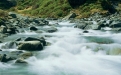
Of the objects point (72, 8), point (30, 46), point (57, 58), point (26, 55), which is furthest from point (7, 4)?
point (57, 58)

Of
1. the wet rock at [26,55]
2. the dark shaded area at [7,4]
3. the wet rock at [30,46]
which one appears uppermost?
the dark shaded area at [7,4]

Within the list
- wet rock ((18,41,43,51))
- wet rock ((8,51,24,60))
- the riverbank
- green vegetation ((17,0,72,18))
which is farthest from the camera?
green vegetation ((17,0,72,18))

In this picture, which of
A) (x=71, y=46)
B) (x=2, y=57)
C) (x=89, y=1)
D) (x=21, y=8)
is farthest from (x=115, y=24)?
(x=21, y=8)

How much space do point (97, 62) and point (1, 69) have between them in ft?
20.8

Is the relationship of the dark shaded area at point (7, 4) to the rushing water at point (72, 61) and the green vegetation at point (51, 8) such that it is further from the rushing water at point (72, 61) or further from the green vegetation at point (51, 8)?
the rushing water at point (72, 61)

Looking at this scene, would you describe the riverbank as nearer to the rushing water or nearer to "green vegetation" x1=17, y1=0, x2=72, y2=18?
the rushing water

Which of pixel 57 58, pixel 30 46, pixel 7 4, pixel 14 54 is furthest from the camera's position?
pixel 7 4

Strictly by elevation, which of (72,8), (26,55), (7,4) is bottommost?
(26,55)

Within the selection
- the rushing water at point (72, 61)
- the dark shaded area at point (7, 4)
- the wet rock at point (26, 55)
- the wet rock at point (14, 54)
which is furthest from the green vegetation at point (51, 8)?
the wet rock at point (26, 55)

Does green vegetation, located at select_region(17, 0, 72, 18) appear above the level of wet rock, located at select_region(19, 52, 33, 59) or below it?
above

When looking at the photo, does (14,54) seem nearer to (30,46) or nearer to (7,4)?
(30,46)

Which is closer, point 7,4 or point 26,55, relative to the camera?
point 26,55

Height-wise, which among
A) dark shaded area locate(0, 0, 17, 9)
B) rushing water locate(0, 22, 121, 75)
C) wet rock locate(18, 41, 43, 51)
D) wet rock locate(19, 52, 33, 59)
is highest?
dark shaded area locate(0, 0, 17, 9)

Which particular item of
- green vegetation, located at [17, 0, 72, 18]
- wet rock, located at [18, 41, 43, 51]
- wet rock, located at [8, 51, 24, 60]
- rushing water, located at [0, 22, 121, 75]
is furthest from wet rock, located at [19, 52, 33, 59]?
green vegetation, located at [17, 0, 72, 18]
